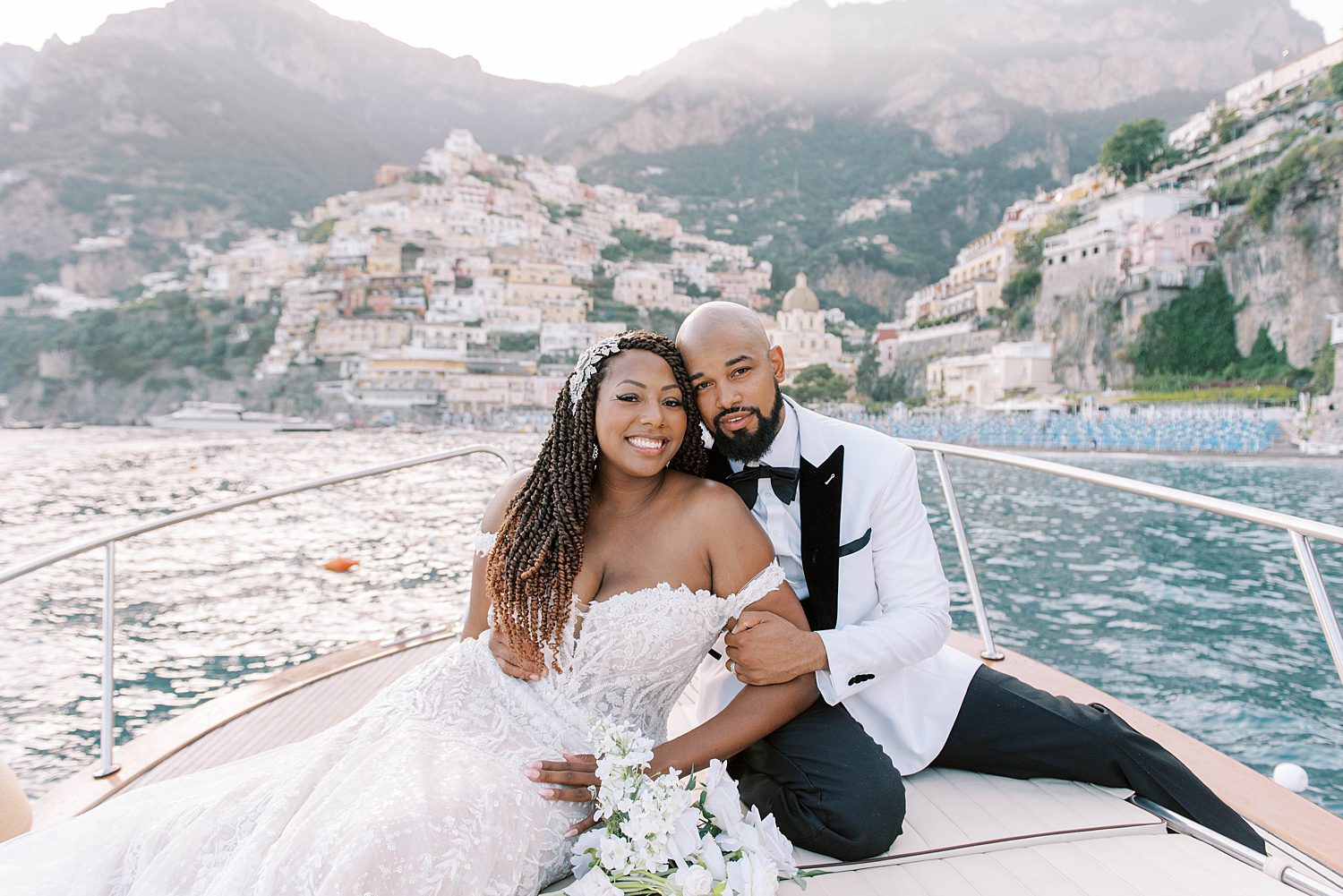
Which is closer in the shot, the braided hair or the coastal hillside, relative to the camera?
the braided hair

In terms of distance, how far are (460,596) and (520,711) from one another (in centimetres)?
1368

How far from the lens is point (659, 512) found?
4.83 feet

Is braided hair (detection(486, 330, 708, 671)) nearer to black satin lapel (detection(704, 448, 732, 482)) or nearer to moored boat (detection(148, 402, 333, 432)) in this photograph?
black satin lapel (detection(704, 448, 732, 482))

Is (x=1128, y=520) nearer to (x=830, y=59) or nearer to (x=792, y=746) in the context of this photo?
(x=792, y=746)

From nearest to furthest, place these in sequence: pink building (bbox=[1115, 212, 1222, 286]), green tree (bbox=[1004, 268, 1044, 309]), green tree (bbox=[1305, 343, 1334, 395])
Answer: green tree (bbox=[1305, 343, 1334, 395]) < pink building (bbox=[1115, 212, 1222, 286]) < green tree (bbox=[1004, 268, 1044, 309])

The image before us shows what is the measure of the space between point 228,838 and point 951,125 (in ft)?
353

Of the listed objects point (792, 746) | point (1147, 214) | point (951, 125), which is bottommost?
point (792, 746)

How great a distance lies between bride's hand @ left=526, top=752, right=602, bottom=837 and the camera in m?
1.25

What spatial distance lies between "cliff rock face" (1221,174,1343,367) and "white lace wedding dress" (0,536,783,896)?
4125cm

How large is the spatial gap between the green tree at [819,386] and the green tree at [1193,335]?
16932mm

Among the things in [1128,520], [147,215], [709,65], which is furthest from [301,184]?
[1128,520]

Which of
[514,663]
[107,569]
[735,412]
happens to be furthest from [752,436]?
[107,569]

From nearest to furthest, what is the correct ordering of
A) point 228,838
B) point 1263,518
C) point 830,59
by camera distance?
point 228,838 < point 1263,518 < point 830,59

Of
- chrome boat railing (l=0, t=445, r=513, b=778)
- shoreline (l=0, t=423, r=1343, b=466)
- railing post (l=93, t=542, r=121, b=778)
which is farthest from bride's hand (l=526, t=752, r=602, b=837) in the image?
shoreline (l=0, t=423, r=1343, b=466)
